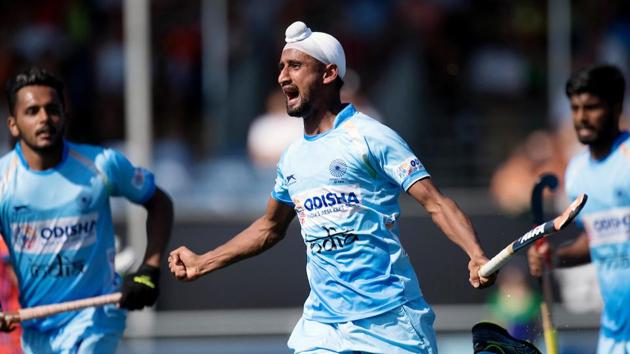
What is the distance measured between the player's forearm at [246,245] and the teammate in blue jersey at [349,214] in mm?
453

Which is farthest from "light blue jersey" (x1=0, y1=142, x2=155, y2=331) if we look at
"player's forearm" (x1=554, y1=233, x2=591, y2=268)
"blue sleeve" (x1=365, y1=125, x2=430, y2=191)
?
"player's forearm" (x1=554, y1=233, x2=591, y2=268)

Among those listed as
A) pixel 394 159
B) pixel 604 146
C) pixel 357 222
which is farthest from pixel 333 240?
pixel 604 146

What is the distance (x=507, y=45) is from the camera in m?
15.6

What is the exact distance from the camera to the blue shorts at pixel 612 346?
804cm

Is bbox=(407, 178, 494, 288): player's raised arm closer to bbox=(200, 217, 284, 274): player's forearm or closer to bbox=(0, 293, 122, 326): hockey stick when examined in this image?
bbox=(200, 217, 284, 274): player's forearm

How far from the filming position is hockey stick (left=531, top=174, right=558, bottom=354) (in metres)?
7.62

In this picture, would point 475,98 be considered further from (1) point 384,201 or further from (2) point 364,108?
(1) point 384,201

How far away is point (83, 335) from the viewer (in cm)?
780

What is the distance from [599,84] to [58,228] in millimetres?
3120

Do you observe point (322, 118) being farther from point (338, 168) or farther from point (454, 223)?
point (454, 223)

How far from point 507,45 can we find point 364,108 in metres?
2.13

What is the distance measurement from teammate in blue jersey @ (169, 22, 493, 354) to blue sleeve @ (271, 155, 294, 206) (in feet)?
0.32

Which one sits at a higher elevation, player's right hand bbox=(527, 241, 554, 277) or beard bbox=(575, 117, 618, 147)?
beard bbox=(575, 117, 618, 147)

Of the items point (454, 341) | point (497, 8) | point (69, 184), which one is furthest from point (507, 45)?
point (69, 184)
